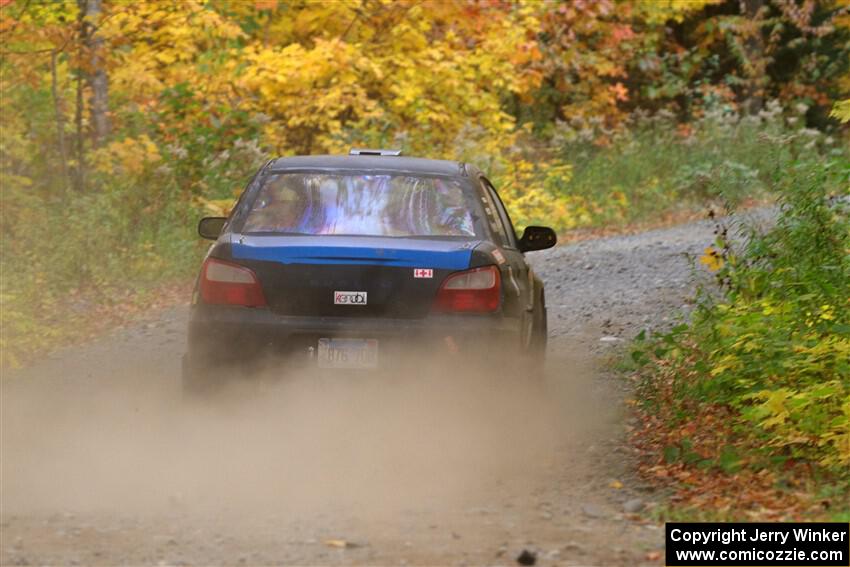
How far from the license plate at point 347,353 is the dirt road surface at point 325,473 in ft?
0.33

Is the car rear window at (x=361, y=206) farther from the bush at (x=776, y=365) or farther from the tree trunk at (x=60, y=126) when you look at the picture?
the tree trunk at (x=60, y=126)

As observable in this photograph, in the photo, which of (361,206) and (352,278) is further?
(361,206)

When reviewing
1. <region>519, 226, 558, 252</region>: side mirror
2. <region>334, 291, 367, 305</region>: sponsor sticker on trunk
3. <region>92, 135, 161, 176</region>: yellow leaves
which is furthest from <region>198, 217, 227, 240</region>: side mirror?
<region>92, 135, 161, 176</region>: yellow leaves

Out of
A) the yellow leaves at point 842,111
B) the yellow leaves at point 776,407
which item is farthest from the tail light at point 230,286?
the yellow leaves at point 842,111

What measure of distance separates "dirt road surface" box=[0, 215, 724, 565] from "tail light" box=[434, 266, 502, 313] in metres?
0.32

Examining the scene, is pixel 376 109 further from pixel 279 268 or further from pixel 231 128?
pixel 279 268

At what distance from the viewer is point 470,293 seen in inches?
316

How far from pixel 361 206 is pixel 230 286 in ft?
3.25

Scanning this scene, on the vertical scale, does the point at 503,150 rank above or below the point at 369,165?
above

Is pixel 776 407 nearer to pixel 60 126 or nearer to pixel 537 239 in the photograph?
pixel 537 239

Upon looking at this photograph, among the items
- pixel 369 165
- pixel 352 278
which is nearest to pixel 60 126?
pixel 369 165

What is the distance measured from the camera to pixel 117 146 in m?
18.2

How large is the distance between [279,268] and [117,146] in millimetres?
10716

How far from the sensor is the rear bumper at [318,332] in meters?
7.92
